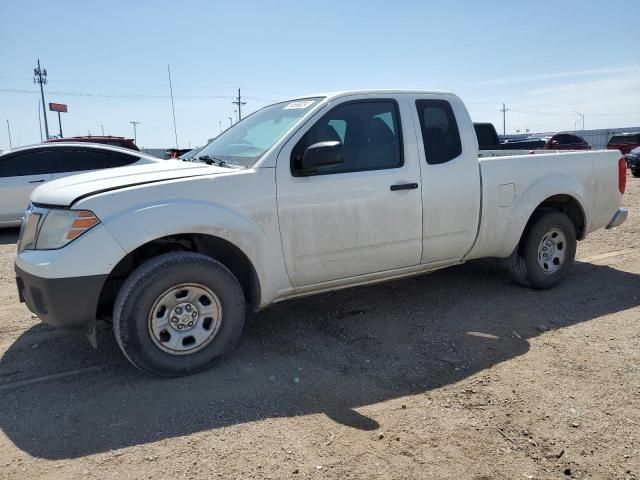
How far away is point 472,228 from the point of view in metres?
4.51

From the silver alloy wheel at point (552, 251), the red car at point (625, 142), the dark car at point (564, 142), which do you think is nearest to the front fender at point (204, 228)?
the silver alloy wheel at point (552, 251)

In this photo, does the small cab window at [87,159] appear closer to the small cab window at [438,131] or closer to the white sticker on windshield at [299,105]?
the white sticker on windshield at [299,105]

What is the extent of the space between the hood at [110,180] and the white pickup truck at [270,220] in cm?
1

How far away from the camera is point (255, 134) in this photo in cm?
411

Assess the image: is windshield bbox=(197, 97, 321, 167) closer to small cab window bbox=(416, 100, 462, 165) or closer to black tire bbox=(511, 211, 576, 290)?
small cab window bbox=(416, 100, 462, 165)

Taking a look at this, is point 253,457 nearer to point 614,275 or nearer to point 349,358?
point 349,358

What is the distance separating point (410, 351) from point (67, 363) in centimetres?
253

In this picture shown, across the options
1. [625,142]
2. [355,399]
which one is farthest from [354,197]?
[625,142]

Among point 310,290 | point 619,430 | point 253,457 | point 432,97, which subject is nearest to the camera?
point 253,457

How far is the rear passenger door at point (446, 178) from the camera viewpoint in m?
4.23

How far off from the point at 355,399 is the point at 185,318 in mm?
1242

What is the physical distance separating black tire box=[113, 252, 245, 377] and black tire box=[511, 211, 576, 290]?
9.95ft

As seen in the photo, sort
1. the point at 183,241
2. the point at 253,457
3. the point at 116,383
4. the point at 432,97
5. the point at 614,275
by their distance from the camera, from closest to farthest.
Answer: the point at 253,457, the point at 116,383, the point at 183,241, the point at 432,97, the point at 614,275

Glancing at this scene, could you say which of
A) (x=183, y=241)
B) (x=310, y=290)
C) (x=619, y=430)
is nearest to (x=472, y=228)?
(x=310, y=290)
